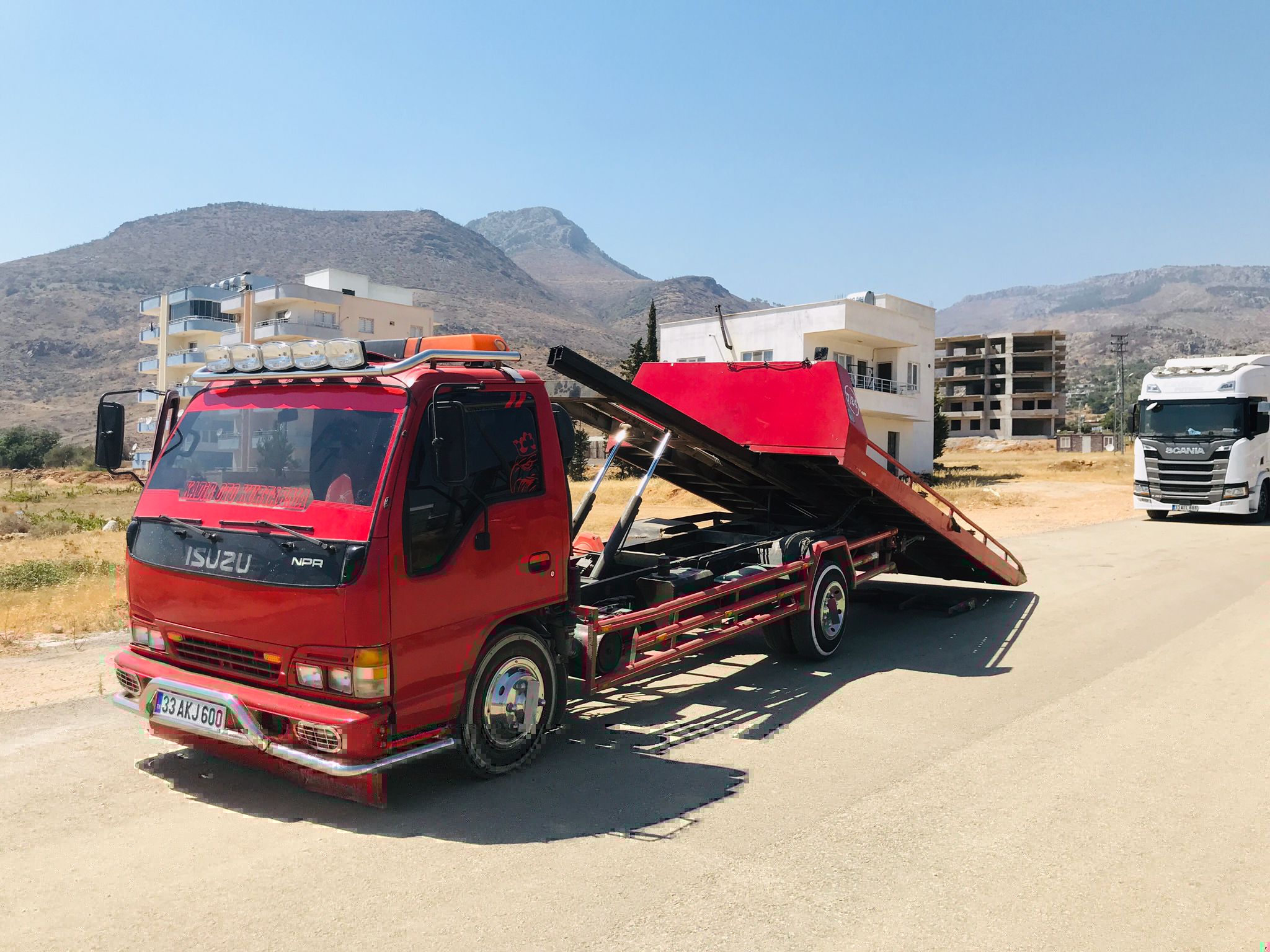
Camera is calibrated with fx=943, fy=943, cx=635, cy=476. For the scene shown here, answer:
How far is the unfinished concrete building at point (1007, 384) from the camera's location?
102750mm

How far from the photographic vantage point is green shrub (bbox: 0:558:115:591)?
1326cm

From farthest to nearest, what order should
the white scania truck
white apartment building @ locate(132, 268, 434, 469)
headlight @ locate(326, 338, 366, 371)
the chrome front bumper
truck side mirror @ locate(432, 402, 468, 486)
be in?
1. white apartment building @ locate(132, 268, 434, 469)
2. the white scania truck
3. headlight @ locate(326, 338, 366, 371)
4. truck side mirror @ locate(432, 402, 468, 486)
5. the chrome front bumper

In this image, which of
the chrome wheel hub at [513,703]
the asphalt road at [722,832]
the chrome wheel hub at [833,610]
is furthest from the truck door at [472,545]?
the chrome wheel hub at [833,610]

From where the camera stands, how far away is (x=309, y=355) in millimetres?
5250

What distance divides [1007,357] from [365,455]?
10816cm

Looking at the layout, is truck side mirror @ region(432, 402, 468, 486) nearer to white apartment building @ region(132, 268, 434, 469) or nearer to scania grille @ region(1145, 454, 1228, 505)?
scania grille @ region(1145, 454, 1228, 505)

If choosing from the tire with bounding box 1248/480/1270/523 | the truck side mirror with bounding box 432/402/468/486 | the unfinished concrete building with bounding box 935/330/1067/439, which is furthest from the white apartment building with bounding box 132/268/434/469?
the truck side mirror with bounding box 432/402/468/486

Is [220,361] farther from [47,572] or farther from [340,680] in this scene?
[47,572]

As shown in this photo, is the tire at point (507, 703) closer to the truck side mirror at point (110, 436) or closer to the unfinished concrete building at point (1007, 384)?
the truck side mirror at point (110, 436)

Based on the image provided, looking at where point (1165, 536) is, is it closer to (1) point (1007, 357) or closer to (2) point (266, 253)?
(1) point (1007, 357)

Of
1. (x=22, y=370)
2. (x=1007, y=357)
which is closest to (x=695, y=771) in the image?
(x=1007, y=357)

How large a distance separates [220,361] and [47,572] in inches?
419

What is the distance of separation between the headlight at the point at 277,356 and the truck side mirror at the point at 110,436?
3.83 feet

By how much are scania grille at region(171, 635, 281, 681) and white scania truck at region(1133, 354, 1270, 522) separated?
22189 millimetres
